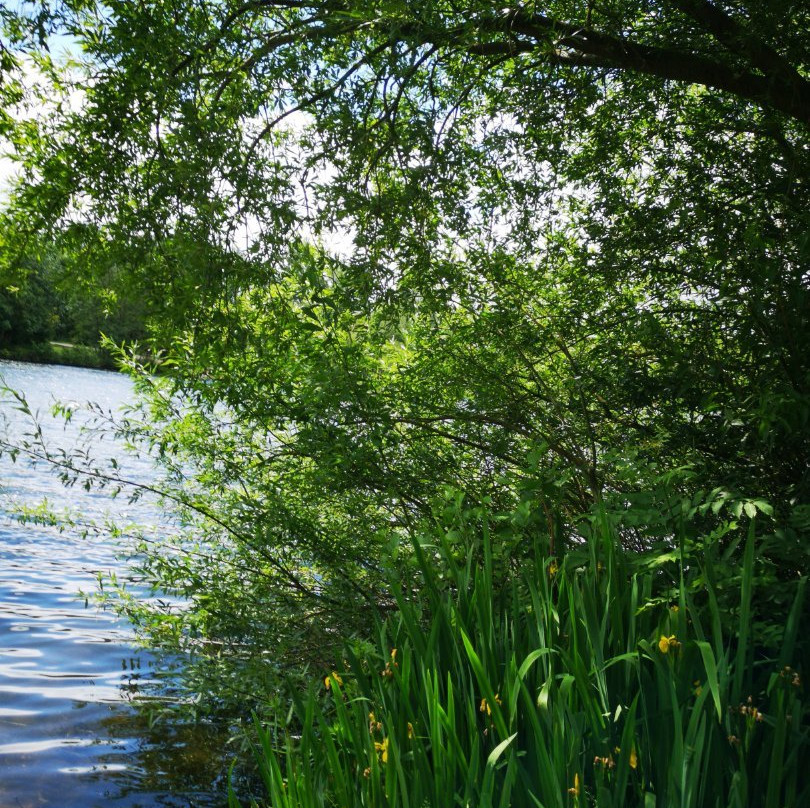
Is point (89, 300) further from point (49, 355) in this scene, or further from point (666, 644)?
point (49, 355)

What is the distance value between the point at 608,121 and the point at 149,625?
4409 millimetres

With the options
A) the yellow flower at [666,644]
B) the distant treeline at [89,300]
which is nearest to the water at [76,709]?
the distant treeline at [89,300]

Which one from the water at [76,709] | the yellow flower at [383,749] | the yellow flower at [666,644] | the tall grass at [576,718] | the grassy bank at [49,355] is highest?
the grassy bank at [49,355]

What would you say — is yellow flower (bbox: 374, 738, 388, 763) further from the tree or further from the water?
the water

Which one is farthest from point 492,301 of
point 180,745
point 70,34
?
point 180,745

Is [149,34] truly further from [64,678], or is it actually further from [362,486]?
[64,678]

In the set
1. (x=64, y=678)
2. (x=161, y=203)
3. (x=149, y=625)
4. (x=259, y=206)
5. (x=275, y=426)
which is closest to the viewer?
(x=259, y=206)

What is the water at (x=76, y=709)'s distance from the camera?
196 inches

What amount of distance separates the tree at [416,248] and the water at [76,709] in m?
1.00

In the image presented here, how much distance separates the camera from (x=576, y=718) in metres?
2.23

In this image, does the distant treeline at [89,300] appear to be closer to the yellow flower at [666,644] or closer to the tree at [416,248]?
the tree at [416,248]

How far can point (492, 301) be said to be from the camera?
5.26m

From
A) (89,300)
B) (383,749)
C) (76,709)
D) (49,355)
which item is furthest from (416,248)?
(49,355)

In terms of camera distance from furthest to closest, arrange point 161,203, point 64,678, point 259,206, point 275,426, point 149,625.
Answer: point 64,678
point 149,625
point 275,426
point 161,203
point 259,206
